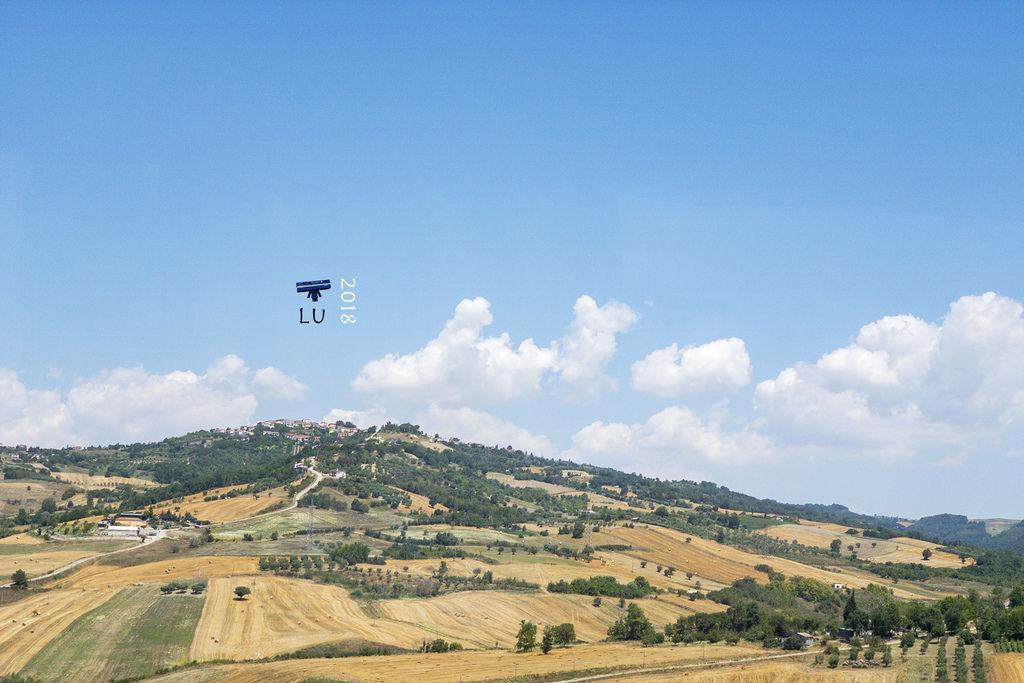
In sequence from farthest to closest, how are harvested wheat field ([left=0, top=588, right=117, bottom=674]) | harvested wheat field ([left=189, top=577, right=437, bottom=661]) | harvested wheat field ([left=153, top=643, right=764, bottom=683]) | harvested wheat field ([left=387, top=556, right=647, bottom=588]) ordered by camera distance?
harvested wheat field ([left=387, top=556, right=647, bottom=588]), harvested wheat field ([left=189, top=577, right=437, bottom=661]), harvested wheat field ([left=0, top=588, right=117, bottom=674]), harvested wheat field ([left=153, top=643, right=764, bottom=683])

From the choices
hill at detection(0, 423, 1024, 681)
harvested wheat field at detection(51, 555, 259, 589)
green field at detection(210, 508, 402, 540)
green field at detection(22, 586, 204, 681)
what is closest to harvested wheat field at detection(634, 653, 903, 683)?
hill at detection(0, 423, 1024, 681)

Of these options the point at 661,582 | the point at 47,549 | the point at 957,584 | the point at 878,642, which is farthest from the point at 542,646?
the point at 957,584

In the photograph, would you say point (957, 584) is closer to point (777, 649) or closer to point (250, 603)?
point (777, 649)

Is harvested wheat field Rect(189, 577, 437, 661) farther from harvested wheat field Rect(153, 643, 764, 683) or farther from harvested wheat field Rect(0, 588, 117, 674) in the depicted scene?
harvested wheat field Rect(0, 588, 117, 674)

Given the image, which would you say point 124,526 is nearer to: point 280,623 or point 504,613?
point 280,623

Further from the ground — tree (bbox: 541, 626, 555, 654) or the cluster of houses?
the cluster of houses

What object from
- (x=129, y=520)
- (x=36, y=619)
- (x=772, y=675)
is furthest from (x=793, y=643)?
(x=129, y=520)
